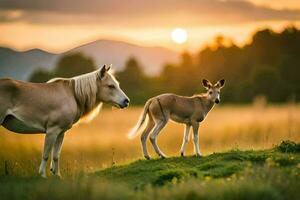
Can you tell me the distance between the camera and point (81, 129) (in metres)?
33.0

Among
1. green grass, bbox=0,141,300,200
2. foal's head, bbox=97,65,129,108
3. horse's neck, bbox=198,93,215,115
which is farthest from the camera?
horse's neck, bbox=198,93,215,115

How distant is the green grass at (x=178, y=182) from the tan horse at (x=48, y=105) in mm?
1079

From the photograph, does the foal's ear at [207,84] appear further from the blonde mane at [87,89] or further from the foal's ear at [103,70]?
the blonde mane at [87,89]

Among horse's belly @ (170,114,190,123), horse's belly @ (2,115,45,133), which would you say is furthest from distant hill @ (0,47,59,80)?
horse's belly @ (2,115,45,133)

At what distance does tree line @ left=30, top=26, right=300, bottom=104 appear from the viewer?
6038 centimetres

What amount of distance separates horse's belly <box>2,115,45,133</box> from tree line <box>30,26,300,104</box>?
149 feet

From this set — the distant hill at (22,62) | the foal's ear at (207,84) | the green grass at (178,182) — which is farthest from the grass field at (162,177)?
the distant hill at (22,62)

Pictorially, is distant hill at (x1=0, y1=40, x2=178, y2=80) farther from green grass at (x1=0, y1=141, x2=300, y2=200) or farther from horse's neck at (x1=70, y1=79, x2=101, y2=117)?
green grass at (x1=0, y1=141, x2=300, y2=200)

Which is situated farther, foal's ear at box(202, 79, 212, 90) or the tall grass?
the tall grass

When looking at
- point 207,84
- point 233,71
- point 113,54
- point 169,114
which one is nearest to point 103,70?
point 169,114

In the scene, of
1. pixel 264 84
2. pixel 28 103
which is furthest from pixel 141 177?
pixel 264 84

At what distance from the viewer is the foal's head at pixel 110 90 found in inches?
582

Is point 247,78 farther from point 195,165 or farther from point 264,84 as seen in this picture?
point 195,165

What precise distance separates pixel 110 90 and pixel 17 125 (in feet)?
7.68
